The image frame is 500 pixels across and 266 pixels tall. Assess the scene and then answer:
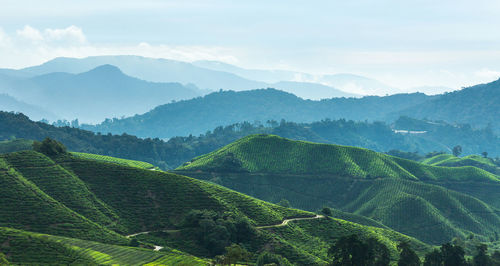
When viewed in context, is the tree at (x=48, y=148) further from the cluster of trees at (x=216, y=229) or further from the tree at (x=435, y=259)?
the tree at (x=435, y=259)

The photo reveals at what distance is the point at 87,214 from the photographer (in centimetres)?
12338

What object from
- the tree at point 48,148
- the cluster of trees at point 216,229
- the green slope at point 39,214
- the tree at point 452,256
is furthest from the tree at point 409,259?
the tree at point 48,148

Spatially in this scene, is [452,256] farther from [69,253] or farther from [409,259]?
[69,253]

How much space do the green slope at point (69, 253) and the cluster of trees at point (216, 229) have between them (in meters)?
15.8

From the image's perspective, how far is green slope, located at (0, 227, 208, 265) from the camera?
92.8m

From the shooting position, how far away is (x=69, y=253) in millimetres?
95000

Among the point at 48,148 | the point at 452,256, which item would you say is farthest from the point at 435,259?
the point at 48,148

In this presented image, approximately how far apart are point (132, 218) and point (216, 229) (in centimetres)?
2188

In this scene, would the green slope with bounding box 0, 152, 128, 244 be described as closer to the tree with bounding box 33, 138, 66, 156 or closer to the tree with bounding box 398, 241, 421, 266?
the tree with bounding box 33, 138, 66, 156

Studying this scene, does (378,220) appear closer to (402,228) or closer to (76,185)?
(402,228)

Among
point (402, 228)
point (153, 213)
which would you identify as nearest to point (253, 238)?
point (153, 213)

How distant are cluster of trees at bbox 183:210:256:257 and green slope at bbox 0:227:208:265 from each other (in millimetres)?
15779

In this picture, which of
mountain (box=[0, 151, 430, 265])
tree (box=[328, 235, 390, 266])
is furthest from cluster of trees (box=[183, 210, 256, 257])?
tree (box=[328, 235, 390, 266])

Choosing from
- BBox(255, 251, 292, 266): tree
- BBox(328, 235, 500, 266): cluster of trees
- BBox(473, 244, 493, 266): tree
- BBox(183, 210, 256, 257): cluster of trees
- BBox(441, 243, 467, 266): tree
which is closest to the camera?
BBox(328, 235, 500, 266): cluster of trees
